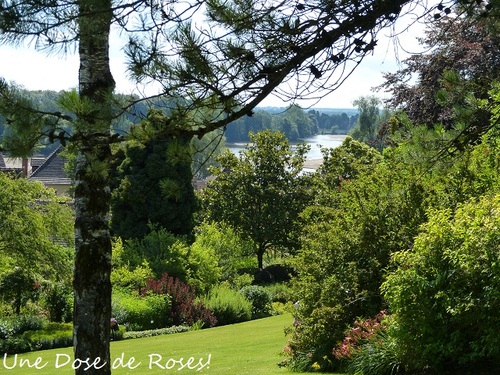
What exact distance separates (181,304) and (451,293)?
13.7 meters

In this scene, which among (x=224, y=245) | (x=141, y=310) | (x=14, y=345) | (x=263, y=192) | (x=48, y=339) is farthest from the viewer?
(x=263, y=192)

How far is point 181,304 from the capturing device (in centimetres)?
2084

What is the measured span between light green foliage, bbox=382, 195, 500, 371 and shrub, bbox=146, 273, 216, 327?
12.6 metres

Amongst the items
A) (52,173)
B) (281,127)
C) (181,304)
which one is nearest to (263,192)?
(181,304)

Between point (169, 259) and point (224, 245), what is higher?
point (169, 259)

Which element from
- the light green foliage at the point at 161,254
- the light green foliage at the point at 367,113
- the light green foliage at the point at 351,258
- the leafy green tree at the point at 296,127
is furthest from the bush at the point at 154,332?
the leafy green tree at the point at 296,127

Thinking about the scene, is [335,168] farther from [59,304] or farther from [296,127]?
[296,127]

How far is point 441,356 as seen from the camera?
8211 mm

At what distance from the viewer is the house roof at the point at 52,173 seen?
2251 inches

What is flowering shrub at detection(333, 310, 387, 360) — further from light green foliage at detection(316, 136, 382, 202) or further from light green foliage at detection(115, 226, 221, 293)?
light green foliage at detection(316, 136, 382, 202)

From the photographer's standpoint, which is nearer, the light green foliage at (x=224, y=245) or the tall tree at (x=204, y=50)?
the tall tree at (x=204, y=50)

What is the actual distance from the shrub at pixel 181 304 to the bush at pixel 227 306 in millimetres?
414

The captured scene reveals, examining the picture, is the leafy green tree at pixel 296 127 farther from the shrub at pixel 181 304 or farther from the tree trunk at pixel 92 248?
the tree trunk at pixel 92 248

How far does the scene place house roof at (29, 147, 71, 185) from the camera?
57188 mm
